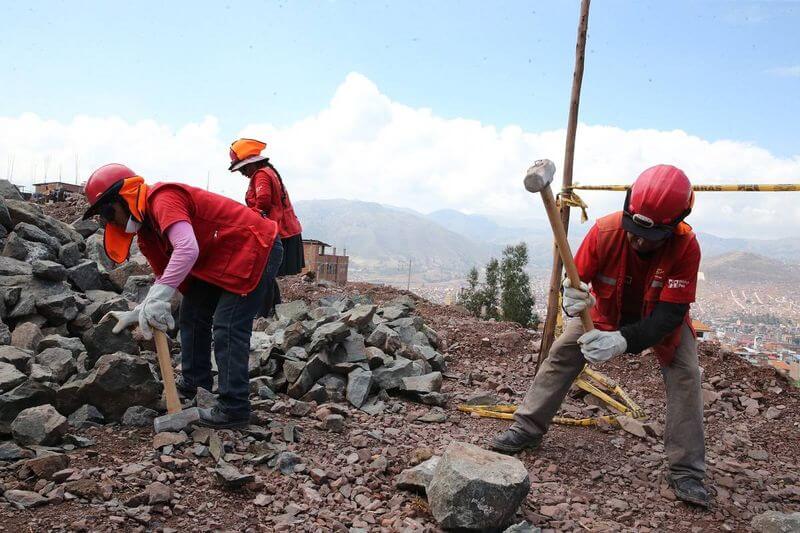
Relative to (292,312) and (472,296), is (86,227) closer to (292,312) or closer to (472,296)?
(292,312)

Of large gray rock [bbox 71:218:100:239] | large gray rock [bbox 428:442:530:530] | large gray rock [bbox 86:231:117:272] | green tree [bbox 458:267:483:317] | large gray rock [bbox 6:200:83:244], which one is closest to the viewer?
large gray rock [bbox 428:442:530:530]

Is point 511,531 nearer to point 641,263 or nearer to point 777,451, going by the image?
point 641,263

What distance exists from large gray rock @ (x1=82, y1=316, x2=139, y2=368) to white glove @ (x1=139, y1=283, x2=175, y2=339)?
40.2 inches

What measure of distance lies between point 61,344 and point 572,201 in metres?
4.18

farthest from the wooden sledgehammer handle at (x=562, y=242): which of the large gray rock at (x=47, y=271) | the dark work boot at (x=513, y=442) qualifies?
the large gray rock at (x=47, y=271)

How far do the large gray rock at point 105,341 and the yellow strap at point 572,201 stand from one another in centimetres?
366

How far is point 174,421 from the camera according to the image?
3.38 m

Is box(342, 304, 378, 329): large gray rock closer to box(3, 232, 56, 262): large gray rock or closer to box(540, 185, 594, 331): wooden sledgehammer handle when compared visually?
box(540, 185, 594, 331): wooden sledgehammer handle

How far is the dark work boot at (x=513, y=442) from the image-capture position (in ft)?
12.2

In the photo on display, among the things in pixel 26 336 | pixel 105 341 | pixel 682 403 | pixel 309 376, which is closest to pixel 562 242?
pixel 682 403

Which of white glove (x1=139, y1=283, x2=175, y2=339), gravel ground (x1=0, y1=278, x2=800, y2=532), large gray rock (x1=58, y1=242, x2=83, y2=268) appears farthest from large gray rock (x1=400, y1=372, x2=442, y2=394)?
large gray rock (x1=58, y1=242, x2=83, y2=268)

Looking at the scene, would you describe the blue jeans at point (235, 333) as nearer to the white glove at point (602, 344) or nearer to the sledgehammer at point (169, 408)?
the sledgehammer at point (169, 408)

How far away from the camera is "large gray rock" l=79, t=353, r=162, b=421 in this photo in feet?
11.6

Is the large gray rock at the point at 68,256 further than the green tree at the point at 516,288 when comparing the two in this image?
No
